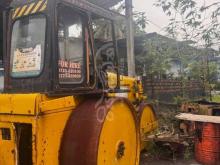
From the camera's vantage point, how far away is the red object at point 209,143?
6004 mm

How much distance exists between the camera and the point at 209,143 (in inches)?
238

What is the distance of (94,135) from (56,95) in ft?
1.98

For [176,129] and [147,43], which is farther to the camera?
[147,43]

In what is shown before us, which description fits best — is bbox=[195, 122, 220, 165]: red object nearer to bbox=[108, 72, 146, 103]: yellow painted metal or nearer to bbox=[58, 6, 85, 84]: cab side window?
bbox=[108, 72, 146, 103]: yellow painted metal

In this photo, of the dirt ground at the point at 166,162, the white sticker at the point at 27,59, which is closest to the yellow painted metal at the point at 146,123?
the dirt ground at the point at 166,162

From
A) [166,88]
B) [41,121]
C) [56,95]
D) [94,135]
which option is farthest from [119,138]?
[166,88]

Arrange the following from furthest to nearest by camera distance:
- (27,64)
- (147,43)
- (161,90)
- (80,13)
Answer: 1. (147,43)
2. (161,90)
3. (80,13)
4. (27,64)

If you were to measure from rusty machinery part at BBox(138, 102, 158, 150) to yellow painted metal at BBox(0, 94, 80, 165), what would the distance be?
2.69 meters

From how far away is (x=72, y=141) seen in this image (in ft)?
13.1

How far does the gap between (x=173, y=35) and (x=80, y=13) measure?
27.0 feet

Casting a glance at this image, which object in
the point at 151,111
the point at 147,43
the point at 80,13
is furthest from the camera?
the point at 147,43

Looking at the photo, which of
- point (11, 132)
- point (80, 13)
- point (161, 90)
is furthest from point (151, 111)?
point (161, 90)

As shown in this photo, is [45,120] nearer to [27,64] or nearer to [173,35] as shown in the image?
[27,64]

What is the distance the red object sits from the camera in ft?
19.7
